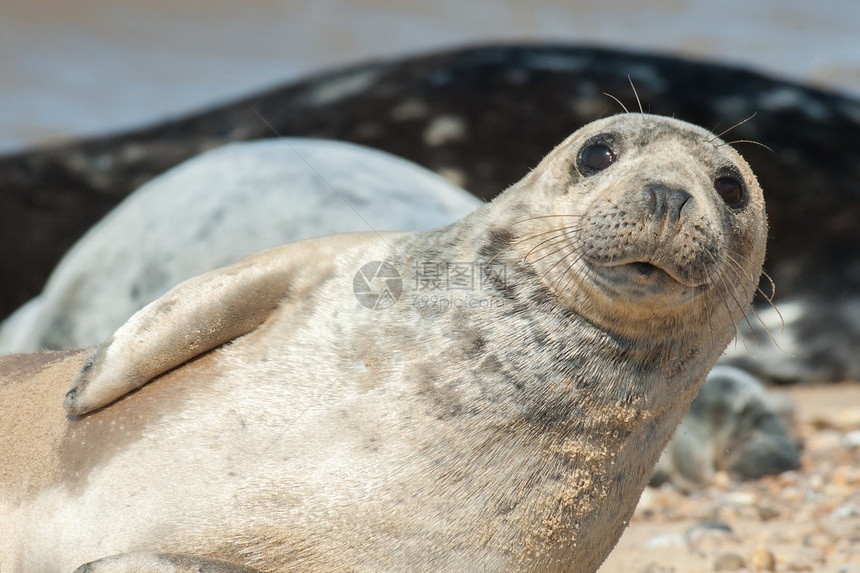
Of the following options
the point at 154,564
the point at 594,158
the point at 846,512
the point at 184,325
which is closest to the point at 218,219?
the point at 184,325

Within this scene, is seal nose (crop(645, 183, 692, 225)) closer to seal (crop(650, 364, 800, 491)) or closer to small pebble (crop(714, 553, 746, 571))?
small pebble (crop(714, 553, 746, 571))

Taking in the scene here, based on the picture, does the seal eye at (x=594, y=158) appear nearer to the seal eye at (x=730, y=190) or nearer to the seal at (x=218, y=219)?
the seal eye at (x=730, y=190)

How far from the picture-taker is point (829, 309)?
6000 mm

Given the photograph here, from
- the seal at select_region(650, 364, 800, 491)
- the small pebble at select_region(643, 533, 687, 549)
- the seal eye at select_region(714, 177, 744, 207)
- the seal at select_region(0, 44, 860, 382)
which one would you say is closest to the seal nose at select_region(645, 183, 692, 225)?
the seal eye at select_region(714, 177, 744, 207)

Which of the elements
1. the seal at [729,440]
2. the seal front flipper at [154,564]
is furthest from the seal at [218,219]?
the seal front flipper at [154,564]

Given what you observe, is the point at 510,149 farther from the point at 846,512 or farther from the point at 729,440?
the point at 846,512

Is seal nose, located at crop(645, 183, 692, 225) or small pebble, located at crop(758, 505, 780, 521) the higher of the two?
seal nose, located at crop(645, 183, 692, 225)

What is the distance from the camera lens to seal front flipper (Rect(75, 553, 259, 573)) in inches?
76.8

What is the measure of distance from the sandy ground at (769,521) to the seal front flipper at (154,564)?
4.91 feet

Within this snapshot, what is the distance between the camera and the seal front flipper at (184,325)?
7.62ft

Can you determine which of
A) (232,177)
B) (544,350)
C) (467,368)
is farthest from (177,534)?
(232,177)

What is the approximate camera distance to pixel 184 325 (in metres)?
2.33

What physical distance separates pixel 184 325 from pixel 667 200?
3.53 ft

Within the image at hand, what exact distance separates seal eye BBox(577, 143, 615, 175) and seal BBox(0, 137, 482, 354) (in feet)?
4.90
